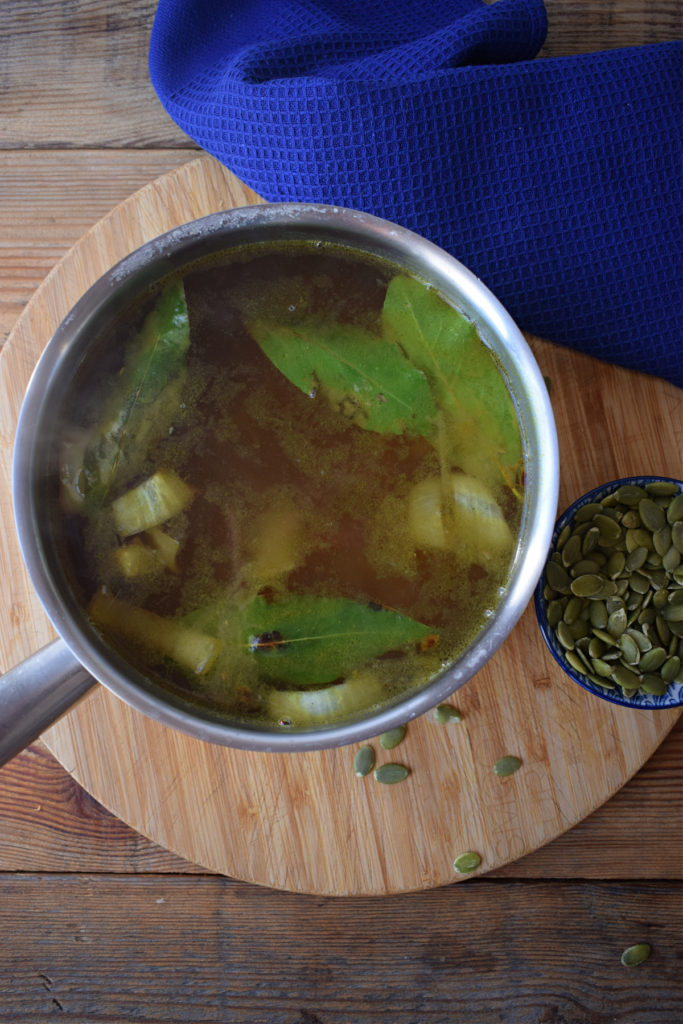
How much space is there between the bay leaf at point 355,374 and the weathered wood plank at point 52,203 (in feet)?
1.42

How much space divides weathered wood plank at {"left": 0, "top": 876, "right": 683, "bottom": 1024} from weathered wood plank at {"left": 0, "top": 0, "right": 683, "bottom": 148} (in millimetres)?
954

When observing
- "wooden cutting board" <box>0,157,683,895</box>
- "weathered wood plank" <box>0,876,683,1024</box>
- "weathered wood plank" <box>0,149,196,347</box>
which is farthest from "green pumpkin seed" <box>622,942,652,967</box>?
"weathered wood plank" <box>0,149,196,347</box>

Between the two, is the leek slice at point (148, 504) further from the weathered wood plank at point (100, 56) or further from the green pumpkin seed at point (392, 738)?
the weathered wood plank at point (100, 56)

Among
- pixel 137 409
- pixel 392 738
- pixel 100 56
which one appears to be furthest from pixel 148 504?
pixel 100 56

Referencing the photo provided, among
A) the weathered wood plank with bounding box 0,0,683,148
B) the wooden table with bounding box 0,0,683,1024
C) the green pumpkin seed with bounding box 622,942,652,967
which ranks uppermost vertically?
the weathered wood plank with bounding box 0,0,683,148

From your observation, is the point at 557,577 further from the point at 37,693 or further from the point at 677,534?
the point at 37,693

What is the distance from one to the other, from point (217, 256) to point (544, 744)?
0.58 metres

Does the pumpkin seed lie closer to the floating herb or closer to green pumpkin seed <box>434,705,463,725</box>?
green pumpkin seed <box>434,705,463,725</box>

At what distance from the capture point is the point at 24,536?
0.59m

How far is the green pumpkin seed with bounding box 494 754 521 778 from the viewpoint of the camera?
2.58 ft

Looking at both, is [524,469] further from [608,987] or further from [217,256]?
[608,987]

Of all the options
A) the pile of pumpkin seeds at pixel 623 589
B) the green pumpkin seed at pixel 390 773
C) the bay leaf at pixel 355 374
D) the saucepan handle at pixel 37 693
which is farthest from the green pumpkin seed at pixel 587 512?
the saucepan handle at pixel 37 693

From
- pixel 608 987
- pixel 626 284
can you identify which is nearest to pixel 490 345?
pixel 626 284

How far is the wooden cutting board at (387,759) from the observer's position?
0.79 m
